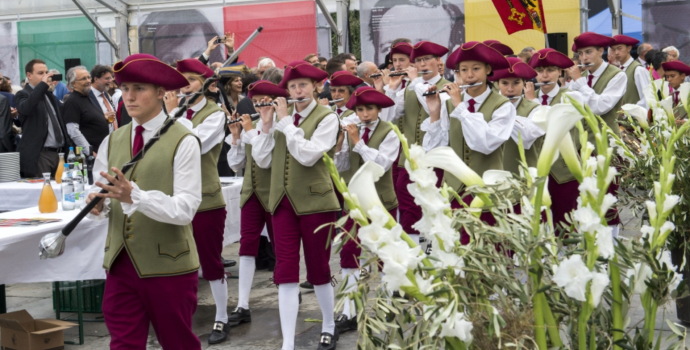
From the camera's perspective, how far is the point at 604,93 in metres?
6.64

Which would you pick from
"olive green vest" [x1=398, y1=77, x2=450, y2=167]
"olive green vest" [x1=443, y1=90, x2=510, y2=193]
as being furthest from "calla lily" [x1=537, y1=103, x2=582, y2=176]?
"olive green vest" [x1=398, y1=77, x2=450, y2=167]

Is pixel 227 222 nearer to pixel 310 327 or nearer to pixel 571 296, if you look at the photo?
pixel 310 327

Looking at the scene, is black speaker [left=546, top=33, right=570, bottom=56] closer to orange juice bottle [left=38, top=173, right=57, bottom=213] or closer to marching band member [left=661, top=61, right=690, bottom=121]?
marching band member [left=661, top=61, right=690, bottom=121]

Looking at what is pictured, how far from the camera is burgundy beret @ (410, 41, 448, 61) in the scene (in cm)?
605

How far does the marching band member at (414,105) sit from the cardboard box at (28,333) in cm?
257

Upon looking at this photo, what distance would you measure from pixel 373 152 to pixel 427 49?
132 cm

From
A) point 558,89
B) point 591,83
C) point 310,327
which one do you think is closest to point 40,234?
point 310,327

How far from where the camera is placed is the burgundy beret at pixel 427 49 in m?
6.05

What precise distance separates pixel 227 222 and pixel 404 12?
219 inches

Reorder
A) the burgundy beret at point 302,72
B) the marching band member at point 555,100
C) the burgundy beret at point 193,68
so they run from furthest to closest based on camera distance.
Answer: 1. the marching band member at point 555,100
2. the burgundy beret at point 193,68
3. the burgundy beret at point 302,72

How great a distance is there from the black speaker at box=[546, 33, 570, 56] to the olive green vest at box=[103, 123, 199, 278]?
24.8 ft

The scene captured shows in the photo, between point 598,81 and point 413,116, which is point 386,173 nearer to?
point 413,116

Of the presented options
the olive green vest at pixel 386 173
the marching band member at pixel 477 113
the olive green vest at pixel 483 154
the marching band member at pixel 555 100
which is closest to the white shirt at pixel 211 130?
the olive green vest at pixel 386 173

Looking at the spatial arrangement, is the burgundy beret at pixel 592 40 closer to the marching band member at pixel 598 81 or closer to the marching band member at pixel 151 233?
the marching band member at pixel 598 81
